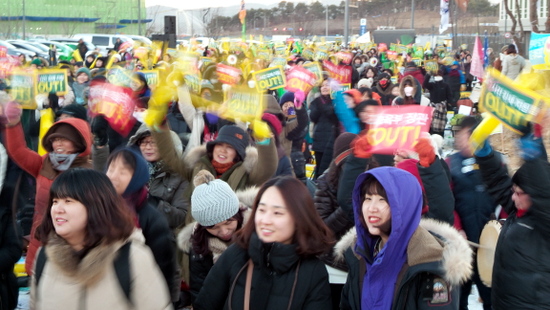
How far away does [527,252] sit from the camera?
337cm

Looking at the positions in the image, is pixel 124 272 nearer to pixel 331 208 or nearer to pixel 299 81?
pixel 331 208

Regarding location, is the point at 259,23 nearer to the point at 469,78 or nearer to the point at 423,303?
the point at 469,78

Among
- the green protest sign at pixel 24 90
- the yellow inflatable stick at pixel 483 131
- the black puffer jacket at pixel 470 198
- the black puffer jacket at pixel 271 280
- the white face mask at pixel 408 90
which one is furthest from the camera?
the white face mask at pixel 408 90

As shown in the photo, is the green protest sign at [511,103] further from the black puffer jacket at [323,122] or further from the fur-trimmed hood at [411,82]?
the fur-trimmed hood at [411,82]

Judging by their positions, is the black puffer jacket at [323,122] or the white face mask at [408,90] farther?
the white face mask at [408,90]

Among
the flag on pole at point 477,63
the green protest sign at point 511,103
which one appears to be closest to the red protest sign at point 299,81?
the flag on pole at point 477,63

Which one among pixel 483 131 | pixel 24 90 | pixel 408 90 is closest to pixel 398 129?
pixel 483 131

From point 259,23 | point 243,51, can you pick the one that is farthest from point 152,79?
point 259,23

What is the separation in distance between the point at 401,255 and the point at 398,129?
3.50 feet

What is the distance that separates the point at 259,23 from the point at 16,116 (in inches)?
3528

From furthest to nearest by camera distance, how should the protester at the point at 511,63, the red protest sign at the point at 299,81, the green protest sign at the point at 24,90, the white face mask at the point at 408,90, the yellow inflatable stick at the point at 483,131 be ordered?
1. the protester at the point at 511,63
2. the white face mask at the point at 408,90
3. the red protest sign at the point at 299,81
4. the green protest sign at the point at 24,90
5. the yellow inflatable stick at the point at 483,131

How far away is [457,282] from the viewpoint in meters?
2.76

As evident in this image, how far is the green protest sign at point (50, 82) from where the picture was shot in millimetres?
8516

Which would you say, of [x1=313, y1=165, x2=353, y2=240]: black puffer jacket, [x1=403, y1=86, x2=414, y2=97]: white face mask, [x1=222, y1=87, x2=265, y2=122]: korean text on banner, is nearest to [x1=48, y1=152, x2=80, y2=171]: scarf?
[x1=222, y1=87, x2=265, y2=122]: korean text on banner
